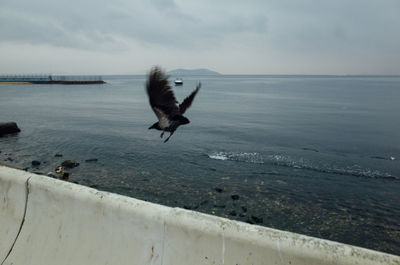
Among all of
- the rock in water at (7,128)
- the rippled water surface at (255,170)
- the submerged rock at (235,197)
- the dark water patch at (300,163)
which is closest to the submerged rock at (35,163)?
the rippled water surface at (255,170)

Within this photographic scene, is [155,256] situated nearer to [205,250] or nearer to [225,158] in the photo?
[205,250]

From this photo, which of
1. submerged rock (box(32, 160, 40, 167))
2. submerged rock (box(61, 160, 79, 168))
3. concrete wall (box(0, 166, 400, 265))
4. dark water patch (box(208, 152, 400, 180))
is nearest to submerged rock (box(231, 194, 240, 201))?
dark water patch (box(208, 152, 400, 180))

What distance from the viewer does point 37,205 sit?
3.50 m

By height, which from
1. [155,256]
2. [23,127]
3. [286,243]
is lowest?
[23,127]

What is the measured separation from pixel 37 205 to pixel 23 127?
2676cm

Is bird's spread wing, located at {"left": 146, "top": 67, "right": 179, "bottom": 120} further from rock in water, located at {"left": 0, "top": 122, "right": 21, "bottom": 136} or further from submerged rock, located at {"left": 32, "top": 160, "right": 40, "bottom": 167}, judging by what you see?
rock in water, located at {"left": 0, "top": 122, "right": 21, "bottom": 136}

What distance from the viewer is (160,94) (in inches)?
188

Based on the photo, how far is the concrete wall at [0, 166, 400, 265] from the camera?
8.14 ft

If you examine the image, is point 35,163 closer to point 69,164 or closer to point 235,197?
point 69,164

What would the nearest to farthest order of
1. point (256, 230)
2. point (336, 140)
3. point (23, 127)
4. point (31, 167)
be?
point (256, 230)
point (31, 167)
point (336, 140)
point (23, 127)

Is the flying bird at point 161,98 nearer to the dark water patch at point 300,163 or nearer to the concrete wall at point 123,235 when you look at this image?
the concrete wall at point 123,235

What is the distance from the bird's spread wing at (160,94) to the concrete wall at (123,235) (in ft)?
6.59

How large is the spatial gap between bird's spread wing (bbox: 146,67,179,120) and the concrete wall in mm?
2008

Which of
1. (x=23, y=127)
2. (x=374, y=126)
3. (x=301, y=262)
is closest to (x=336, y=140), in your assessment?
(x=374, y=126)
